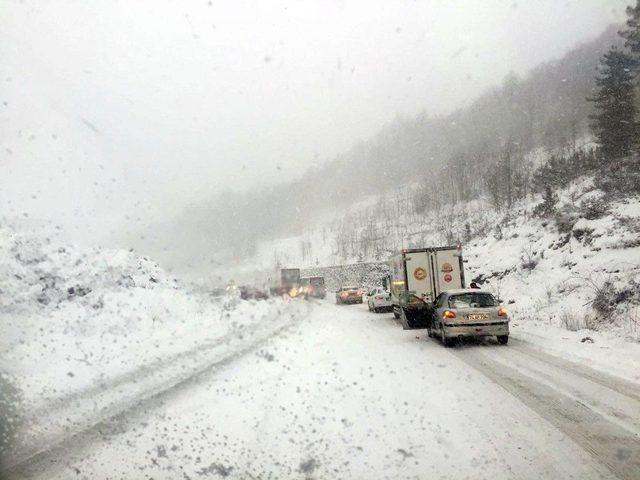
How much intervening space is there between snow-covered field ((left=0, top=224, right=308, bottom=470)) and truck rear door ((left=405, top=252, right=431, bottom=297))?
598 cm

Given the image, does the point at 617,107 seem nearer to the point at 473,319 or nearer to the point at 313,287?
the point at 313,287

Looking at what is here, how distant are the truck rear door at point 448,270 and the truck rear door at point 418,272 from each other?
0.41 meters

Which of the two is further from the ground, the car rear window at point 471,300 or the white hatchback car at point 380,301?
the car rear window at point 471,300

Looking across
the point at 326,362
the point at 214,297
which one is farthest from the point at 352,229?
the point at 326,362

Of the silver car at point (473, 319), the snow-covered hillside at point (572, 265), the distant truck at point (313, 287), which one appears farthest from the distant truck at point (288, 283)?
the silver car at point (473, 319)

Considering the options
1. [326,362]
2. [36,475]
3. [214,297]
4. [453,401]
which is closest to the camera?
[36,475]

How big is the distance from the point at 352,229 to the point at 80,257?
580ft

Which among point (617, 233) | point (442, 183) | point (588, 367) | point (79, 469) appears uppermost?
point (442, 183)

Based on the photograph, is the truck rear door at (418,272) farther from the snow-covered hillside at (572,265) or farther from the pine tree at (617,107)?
the pine tree at (617,107)

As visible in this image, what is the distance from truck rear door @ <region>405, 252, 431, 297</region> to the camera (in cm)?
2109

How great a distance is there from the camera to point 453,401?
24.3 feet

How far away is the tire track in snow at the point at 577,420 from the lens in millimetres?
4871

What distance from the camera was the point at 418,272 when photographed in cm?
2120

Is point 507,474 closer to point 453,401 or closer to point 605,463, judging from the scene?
point 605,463
